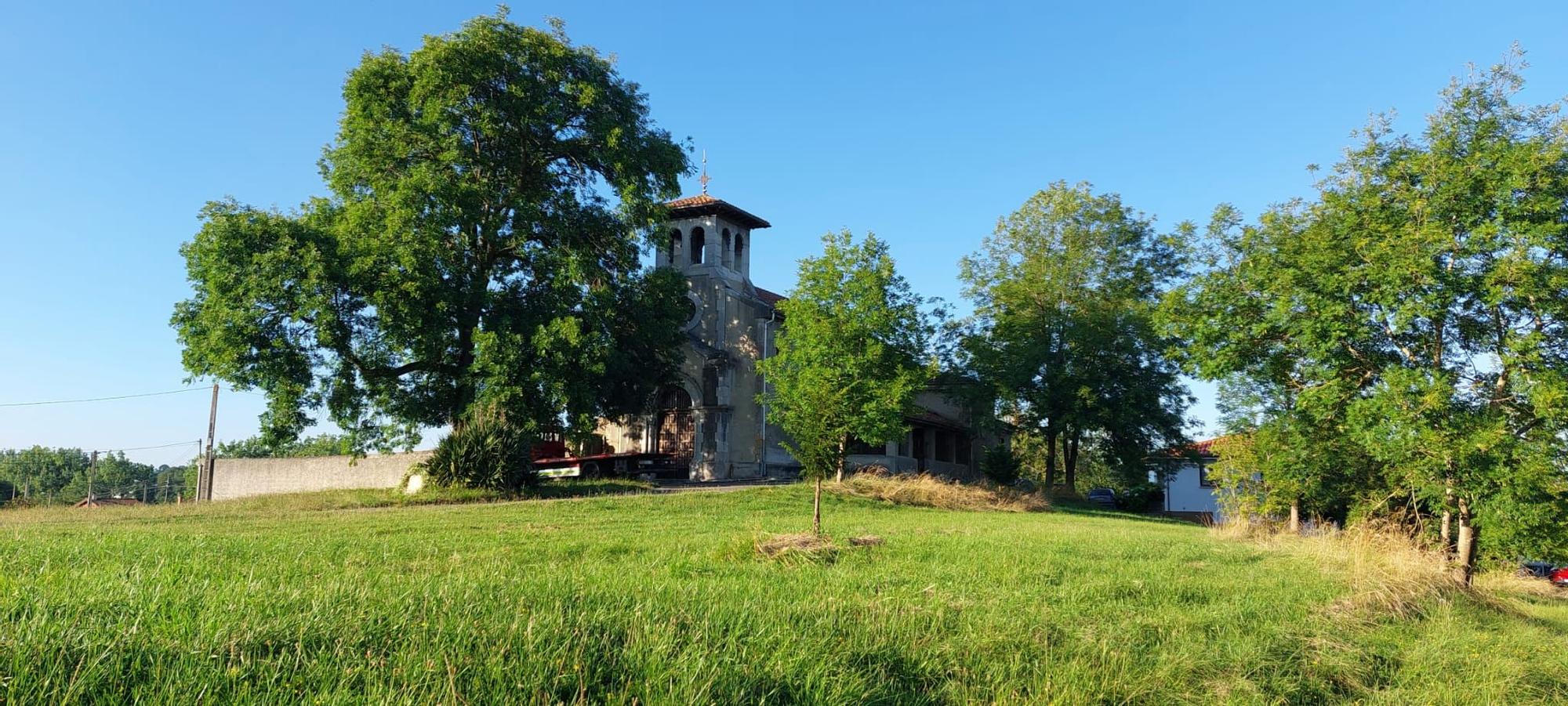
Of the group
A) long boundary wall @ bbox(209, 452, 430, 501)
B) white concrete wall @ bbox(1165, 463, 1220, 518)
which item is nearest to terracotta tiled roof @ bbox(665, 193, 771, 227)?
long boundary wall @ bbox(209, 452, 430, 501)

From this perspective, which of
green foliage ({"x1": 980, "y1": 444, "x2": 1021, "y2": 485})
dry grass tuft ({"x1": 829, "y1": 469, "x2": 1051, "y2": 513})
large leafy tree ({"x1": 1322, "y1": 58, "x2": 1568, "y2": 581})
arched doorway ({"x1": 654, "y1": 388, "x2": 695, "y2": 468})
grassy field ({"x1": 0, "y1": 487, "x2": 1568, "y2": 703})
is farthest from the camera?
green foliage ({"x1": 980, "y1": 444, "x2": 1021, "y2": 485})

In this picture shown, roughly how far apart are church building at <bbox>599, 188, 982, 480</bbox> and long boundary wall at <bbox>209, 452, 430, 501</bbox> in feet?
23.1

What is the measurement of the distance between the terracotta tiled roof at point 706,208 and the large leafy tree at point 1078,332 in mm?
10642

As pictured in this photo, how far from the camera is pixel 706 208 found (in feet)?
111

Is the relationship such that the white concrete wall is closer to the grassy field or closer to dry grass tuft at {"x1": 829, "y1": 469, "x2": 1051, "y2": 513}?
dry grass tuft at {"x1": 829, "y1": 469, "x2": 1051, "y2": 513}

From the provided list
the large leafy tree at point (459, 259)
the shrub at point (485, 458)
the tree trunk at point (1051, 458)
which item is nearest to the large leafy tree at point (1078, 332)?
the tree trunk at point (1051, 458)

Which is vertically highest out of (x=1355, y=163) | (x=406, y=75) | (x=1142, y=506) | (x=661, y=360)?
(x=406, y=75)

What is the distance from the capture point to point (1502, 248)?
1391 centimetres

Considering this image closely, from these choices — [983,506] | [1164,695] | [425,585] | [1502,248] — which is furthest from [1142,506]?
[425,585]

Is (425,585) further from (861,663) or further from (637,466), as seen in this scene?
(637,466)

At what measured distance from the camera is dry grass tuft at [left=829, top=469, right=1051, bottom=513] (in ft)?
74.1

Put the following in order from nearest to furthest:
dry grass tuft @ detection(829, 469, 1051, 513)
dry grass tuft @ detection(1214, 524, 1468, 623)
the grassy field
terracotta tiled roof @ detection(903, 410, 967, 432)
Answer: the grassy field, dry grass tuft @ detection(1214, 524, 1468, 623), dry grass tuft @ detection(829, 469, 1051, 513), terracotta tiled roof @ detection(903, 410, 967, 432)

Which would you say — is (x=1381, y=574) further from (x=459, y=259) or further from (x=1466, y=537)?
(x=459, y=259)

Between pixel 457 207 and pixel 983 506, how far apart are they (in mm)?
15596
